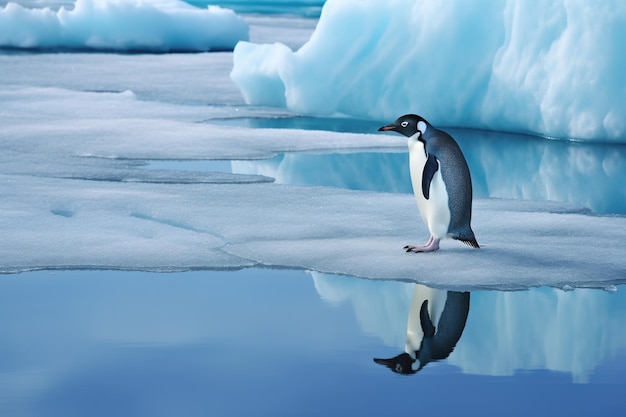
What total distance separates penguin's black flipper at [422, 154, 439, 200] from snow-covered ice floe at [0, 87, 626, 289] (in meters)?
0.22

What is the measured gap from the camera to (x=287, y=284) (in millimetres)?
3377

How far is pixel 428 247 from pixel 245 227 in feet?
2.54

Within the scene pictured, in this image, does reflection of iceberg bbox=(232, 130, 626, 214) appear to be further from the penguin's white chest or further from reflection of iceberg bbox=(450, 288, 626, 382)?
reflection of iceberg bbox=(450, 288, 626, 382)

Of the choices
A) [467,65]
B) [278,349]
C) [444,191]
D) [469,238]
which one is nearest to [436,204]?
[444,191]

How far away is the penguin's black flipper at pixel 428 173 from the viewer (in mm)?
3748

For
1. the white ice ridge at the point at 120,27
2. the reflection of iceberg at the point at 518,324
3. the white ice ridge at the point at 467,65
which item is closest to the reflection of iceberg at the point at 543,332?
the reflection of iceberg at the point at 518,324

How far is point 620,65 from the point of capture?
23.9 ft

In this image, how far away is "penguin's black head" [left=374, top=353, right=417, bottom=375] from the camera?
2525 millimetres

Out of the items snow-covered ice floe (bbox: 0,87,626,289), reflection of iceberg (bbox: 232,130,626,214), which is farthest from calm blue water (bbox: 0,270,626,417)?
reflection of iceberg (bbox: 232,130,626,214)

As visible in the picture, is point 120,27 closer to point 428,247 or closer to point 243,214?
point 243,214

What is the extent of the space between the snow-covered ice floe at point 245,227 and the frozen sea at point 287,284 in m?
0.01

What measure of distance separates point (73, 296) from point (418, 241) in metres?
1.33

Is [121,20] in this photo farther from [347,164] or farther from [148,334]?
[148,334]

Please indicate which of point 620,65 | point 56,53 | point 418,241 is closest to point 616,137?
point 620,65
